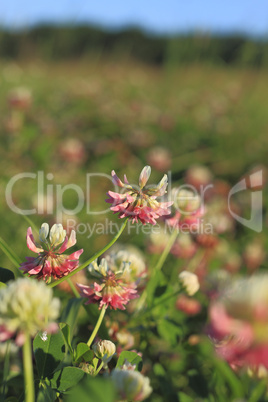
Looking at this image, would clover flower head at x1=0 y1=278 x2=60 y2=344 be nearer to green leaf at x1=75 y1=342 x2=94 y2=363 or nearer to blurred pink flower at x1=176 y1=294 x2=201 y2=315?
green leaf at x1=75 y1=342 x2=94 y2=363

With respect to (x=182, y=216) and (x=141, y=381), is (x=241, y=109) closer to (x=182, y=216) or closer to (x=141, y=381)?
(x=182, y=216)

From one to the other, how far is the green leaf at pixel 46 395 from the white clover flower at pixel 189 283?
378mm

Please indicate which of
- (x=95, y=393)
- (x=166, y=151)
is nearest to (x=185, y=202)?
(x=95, y=393)

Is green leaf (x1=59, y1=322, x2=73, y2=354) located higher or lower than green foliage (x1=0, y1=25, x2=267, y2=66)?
higher

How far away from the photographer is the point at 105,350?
657mm

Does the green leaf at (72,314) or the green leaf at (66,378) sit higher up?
the green leaf at (72,314)

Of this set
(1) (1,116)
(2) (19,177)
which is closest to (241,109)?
(1) (1,116)

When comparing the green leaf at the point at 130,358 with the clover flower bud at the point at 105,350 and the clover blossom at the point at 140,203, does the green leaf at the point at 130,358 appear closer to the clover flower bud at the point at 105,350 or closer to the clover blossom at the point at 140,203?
the clover flower bud at the point at 105,350

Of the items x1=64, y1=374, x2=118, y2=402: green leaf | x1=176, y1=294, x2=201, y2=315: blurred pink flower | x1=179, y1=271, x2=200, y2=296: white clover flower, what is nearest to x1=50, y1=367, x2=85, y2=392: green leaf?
x1=64, y1=374, x2=118, y2=402: green leaf

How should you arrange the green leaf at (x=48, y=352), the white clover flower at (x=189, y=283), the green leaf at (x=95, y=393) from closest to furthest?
1. the green leaf at (x=95, y=393)
2. the green leaf at (x=48, y=352)
3. the white clover flower at (x=189, y=283)

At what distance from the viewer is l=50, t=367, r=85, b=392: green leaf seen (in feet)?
1.98

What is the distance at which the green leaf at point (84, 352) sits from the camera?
0.65 m

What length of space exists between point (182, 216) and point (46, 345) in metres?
0.42

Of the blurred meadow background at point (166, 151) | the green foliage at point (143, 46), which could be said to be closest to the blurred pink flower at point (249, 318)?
the blurred meadow background at point (166, 151)
